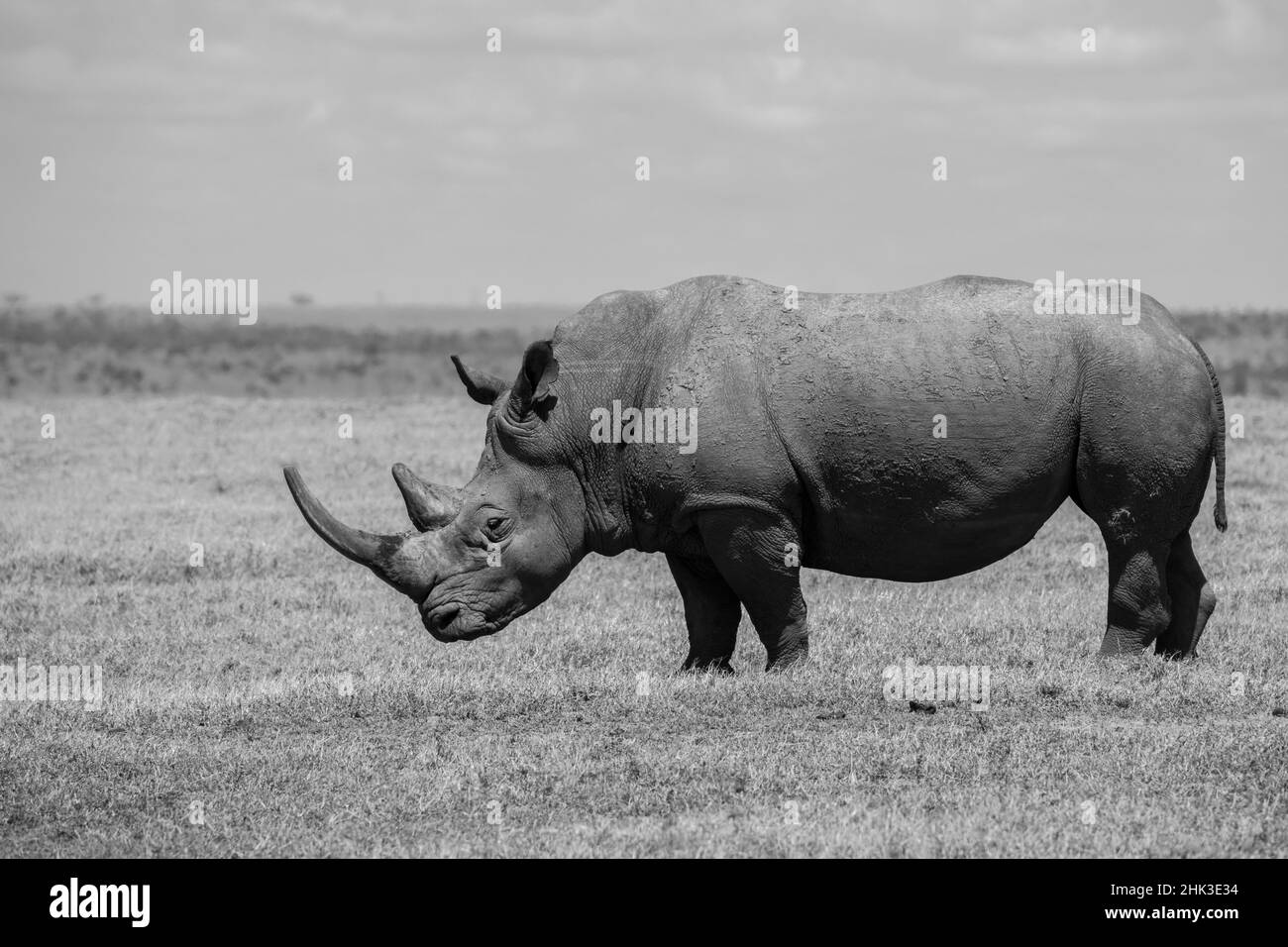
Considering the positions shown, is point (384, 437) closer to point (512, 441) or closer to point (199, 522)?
point (199, 522)

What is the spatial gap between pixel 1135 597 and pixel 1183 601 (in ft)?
2.02

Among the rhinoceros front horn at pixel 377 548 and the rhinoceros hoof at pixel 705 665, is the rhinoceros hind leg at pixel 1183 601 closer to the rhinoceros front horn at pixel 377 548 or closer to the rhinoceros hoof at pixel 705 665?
the rhinoceros hoof at pixel 705 665

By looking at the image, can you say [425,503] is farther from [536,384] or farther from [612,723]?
[612,723]

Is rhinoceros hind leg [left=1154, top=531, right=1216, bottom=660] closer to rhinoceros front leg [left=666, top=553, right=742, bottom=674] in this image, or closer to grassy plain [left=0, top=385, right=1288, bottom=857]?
grassy plain [left=0, top=385, right=1288, bottom=857]

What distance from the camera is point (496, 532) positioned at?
9922 mm

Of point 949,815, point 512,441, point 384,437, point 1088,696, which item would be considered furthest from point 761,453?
point 384,437

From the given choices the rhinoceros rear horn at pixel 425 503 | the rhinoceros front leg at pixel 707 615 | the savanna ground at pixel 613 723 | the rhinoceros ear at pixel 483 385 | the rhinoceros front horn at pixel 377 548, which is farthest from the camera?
the rhinoceros front leg at pixel 707 615

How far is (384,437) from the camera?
23.7 metres

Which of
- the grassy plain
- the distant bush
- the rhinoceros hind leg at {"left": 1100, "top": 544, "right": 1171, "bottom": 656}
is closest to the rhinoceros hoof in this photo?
the grassy plain

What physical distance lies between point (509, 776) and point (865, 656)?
3373mm

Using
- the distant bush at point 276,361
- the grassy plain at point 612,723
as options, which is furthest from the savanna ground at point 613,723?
the distant bush at point 276,361

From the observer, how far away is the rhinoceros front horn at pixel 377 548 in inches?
374

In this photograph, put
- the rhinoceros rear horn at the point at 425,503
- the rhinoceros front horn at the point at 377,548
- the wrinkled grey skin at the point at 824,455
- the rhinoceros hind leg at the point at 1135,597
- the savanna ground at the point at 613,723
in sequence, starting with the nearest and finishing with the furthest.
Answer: the savanna ground at the point at 613,723 → the rhinoceros front horn at the point at 377,548 → the wrinkled grey skin at the point at 824,455 → the rhinoceros rear horn at the point at 425,503 → the rhinoceros hind leg at the point at 1135,597

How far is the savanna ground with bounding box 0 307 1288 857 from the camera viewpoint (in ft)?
23.9
